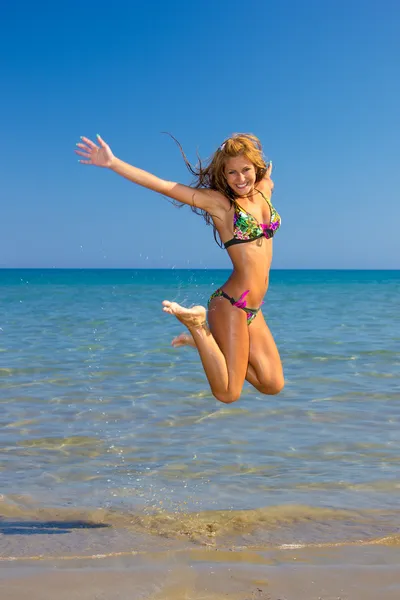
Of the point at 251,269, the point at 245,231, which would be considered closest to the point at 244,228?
the point at 245,231

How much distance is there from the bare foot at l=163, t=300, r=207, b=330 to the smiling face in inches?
41.8

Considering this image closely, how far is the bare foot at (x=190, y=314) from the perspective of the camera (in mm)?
5055

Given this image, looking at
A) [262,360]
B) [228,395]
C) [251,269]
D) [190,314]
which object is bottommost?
[228,395]

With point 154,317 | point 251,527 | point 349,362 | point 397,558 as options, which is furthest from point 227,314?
point 154,317

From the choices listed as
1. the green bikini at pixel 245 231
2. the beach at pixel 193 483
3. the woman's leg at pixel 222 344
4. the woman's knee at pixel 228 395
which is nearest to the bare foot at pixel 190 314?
the woman's leg at pixel 222 344

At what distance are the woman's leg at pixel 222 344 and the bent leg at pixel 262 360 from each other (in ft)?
0.55

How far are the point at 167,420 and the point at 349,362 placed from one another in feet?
17.3

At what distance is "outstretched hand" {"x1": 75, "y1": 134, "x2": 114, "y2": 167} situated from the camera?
17.1 ft

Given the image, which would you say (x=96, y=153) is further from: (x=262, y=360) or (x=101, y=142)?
(x=262, y=360)

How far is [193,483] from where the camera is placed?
6668 millimetres

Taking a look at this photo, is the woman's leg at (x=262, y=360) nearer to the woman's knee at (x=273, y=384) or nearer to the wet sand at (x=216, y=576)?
the woman's knee at (x=273, y=384)

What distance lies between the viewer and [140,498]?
634 cm

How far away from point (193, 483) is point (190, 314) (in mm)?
2223

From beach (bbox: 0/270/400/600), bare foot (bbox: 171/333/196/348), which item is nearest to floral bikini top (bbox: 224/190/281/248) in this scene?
bare foot (bbox: 171/333/196/348)
